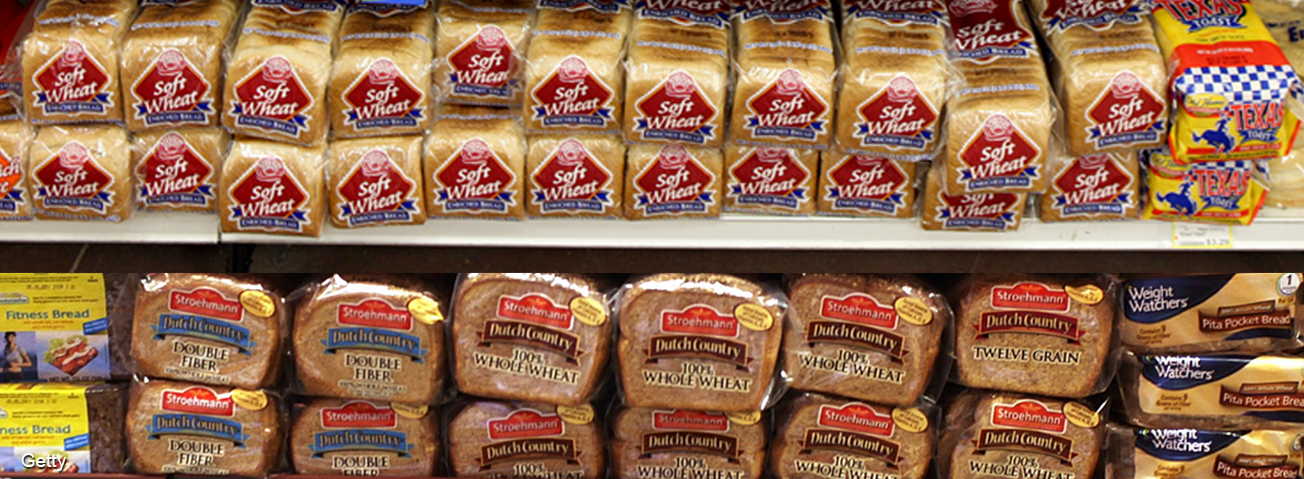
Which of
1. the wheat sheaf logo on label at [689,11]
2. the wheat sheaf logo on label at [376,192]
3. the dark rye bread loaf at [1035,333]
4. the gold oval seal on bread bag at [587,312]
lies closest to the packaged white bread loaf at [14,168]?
the wheat sheaf logo on label at [376,192]

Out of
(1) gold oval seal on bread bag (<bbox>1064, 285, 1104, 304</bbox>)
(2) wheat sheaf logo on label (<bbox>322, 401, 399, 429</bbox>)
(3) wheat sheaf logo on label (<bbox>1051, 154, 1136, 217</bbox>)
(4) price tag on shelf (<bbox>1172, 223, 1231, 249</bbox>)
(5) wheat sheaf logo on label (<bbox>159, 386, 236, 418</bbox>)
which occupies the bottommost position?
(2) wheat sheaf logo on label (<bbox>322, 401, 399, 429</bbox>)

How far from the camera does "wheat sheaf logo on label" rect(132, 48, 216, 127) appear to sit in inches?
64.1

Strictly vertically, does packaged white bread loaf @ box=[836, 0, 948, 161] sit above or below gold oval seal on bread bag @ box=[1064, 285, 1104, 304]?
above

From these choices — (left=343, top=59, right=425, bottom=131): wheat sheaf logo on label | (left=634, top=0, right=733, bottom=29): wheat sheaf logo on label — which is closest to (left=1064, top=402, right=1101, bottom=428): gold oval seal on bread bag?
(left=634, top=0, right=733, bottom=29): wheat sheaf logo on label

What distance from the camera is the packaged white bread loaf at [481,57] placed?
166 centimetres

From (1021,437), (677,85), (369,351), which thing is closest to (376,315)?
(369,351)

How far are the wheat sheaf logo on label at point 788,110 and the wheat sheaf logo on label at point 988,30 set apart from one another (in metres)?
0.30

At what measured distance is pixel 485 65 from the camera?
1.66m

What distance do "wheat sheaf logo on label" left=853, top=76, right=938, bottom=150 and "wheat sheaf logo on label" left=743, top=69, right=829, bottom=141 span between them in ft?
0.21

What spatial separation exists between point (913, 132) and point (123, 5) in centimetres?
132

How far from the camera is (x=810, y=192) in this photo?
172cm

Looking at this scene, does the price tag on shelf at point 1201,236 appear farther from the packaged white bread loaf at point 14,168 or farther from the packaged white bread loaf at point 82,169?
the packaged white bread loaf at point 14,168

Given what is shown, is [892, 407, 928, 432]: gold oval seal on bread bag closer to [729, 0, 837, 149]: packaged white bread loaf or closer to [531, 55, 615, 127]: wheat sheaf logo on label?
[729, 0, 837, 149]: packaged white bread loaf

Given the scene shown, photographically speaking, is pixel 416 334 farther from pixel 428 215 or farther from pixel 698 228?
pixel 698 228
